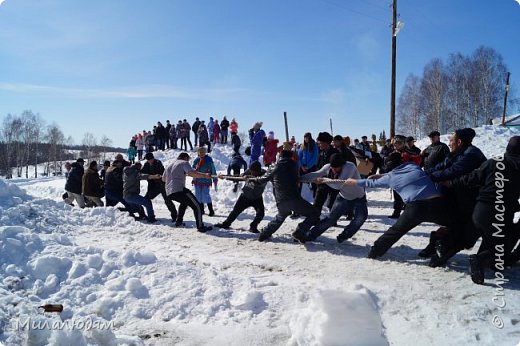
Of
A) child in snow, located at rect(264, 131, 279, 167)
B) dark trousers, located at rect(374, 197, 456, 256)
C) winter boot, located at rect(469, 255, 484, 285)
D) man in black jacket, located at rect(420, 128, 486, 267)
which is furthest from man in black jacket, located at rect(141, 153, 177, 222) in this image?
winter boot, located at rect(469, 255, 484, 285)

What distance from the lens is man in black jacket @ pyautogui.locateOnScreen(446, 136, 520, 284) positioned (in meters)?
4.15

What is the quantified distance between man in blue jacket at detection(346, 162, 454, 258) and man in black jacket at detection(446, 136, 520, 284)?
44cm

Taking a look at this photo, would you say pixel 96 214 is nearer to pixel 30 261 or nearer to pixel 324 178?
pixel 30 261

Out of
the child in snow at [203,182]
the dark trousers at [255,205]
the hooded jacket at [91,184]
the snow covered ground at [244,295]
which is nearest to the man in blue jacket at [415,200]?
the snow covered ground at [244,295]

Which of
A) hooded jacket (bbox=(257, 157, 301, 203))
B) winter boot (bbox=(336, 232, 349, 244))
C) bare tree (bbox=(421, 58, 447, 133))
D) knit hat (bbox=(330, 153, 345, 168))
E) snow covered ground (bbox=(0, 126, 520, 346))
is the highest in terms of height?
bare tree (bbox=(421, 58, 447, 133))

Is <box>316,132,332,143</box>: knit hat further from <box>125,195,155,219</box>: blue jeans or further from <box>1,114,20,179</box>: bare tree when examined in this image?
<box>1,114,20,179</box>: bare tree

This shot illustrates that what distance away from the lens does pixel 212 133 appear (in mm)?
23250

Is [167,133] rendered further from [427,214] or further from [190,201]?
[427,214]

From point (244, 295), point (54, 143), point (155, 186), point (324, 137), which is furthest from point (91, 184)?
point (54, 143)

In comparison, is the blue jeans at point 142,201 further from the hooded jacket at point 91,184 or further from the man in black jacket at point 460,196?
the man in black jacket at point 460,196

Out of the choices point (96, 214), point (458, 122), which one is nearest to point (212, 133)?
point (96, 214)

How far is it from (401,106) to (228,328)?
4488cm

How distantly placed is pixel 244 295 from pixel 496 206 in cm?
347

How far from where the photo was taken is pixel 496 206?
165 inches
